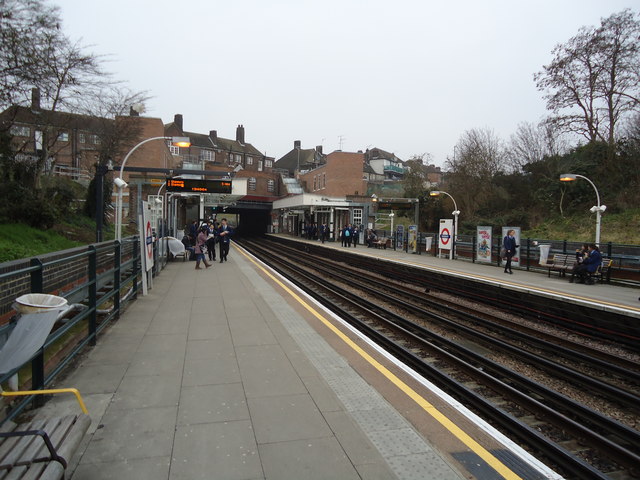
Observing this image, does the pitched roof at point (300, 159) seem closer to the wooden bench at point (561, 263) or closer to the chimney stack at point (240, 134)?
the chimney stack at point (240, 134)

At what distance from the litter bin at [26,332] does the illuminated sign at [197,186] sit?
1441 cm

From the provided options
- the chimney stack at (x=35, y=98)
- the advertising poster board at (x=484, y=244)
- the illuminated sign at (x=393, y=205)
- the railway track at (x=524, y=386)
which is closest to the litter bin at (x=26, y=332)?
the railway track at (x=524, y=386)

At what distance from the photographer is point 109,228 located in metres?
21.3

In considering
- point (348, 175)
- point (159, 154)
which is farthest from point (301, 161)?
point (159, 154)

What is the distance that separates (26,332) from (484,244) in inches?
775

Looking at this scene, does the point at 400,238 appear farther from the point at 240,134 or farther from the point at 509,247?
the point at 240,134

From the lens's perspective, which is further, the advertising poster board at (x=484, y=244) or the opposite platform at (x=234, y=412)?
the advertising poster board at (x=484, y=244)

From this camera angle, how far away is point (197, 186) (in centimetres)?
1725

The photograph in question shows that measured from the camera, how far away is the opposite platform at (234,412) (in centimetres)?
283

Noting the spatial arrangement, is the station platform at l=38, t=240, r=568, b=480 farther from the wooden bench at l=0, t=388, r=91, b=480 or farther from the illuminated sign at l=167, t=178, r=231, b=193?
the illuminated sign at l=167, t=178, r=231, b=193

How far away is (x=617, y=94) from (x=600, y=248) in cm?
1520

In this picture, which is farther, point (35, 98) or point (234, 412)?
point (35, 98)

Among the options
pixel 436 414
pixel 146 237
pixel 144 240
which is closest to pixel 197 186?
pixel 146 237

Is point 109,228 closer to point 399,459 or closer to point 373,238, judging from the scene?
point 373,238
